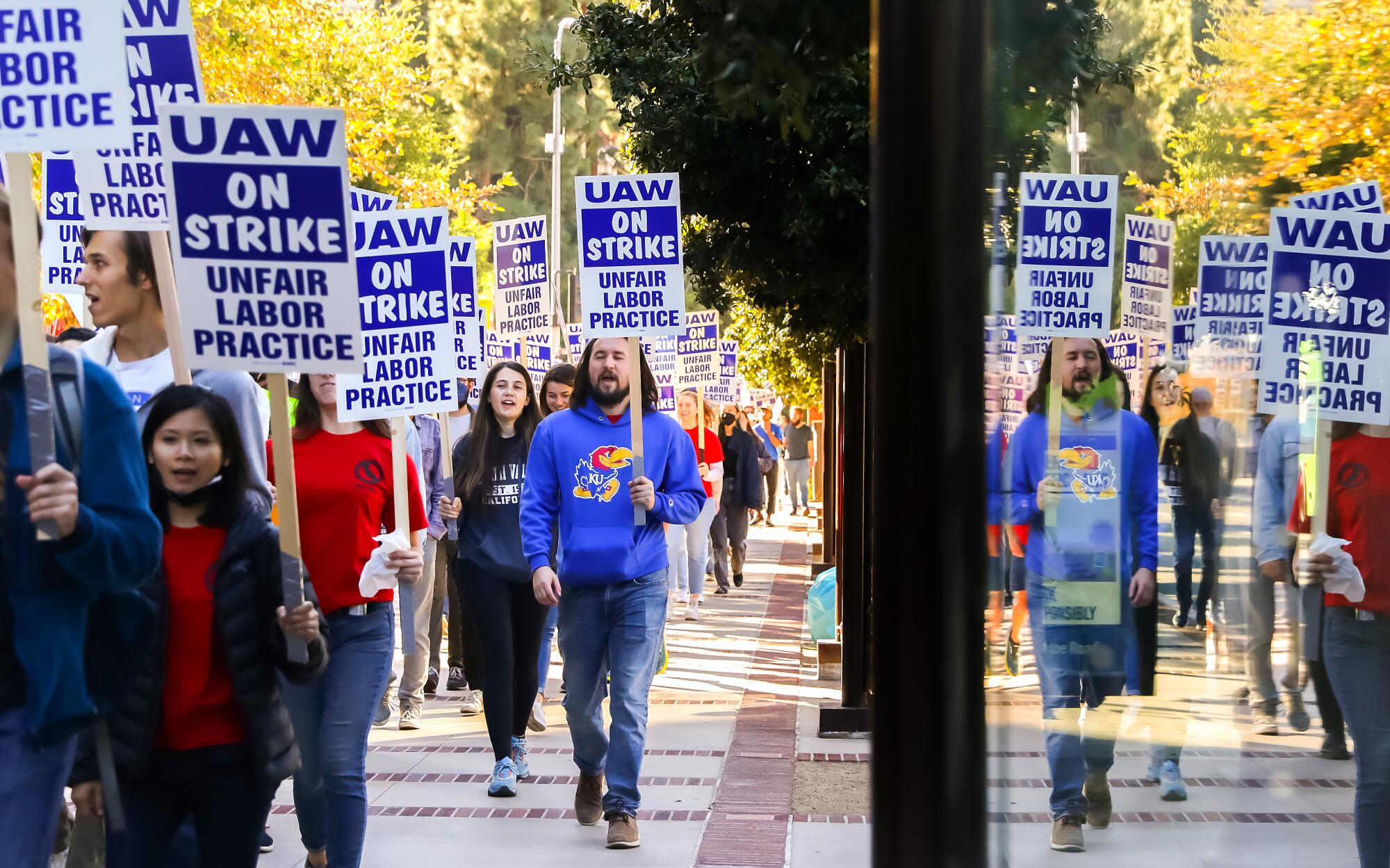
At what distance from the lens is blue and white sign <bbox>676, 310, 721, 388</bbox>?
20.2m

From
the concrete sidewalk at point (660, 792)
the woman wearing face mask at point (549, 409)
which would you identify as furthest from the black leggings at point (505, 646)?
the woman wearing face mask at point (549, 409)

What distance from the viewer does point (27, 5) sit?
4348 millimetres

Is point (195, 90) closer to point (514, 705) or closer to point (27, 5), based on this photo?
point (27, 5)

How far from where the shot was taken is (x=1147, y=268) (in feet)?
12.8

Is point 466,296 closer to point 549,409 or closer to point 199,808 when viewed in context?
point 549,409

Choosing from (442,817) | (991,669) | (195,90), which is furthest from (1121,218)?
(442,817)

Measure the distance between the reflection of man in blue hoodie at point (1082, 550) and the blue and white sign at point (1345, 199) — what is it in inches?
35.1

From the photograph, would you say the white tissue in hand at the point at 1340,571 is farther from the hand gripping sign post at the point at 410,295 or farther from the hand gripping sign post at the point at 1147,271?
the hand gripping sign post at the point at 410,295

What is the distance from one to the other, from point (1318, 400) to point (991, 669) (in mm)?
3307

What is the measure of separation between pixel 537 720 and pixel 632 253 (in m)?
3.30

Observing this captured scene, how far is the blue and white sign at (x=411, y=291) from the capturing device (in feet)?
23.6

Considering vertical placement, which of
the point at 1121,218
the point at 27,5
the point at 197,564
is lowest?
the point at 197,564

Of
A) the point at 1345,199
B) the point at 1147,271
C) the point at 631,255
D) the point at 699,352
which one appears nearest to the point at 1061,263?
the point at 1147,271

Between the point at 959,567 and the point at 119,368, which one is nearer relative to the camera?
the point at 959,567
